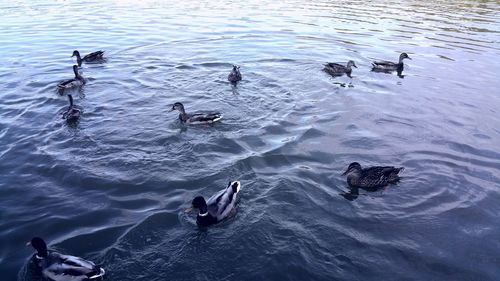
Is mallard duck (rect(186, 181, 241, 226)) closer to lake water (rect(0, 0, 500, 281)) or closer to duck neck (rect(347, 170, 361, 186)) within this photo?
lake water (rect(0, 0, 500, 281))

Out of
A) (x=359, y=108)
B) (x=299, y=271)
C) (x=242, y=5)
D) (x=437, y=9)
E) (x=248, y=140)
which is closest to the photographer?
(x=299, y=271)

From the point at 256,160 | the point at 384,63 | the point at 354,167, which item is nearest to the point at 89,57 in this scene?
the point at 256,160

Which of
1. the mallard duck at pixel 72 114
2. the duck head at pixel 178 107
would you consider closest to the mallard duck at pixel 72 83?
the mallard duck at pixel 72 114

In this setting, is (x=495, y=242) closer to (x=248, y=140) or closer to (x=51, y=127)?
(x=248, y=140)

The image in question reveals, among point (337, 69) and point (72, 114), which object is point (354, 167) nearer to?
point (72, 114)

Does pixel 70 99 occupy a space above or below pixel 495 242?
above

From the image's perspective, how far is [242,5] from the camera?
4203cm

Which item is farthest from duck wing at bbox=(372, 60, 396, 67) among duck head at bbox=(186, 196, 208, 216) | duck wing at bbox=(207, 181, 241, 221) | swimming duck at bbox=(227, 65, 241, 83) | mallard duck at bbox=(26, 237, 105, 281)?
mallard duck at bbox=(26, 237, 105, 281)

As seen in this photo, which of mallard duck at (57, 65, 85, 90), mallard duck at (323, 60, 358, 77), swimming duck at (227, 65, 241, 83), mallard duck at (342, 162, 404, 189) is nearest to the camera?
mallard duck at (342, 162, 404, 189)

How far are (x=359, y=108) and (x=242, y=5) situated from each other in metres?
28.1

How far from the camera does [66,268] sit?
801 centimetres

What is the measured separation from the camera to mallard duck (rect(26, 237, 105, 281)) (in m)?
7.98

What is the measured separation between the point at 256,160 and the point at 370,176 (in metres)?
3.18

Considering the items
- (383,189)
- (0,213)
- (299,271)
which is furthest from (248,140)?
(0,213)
